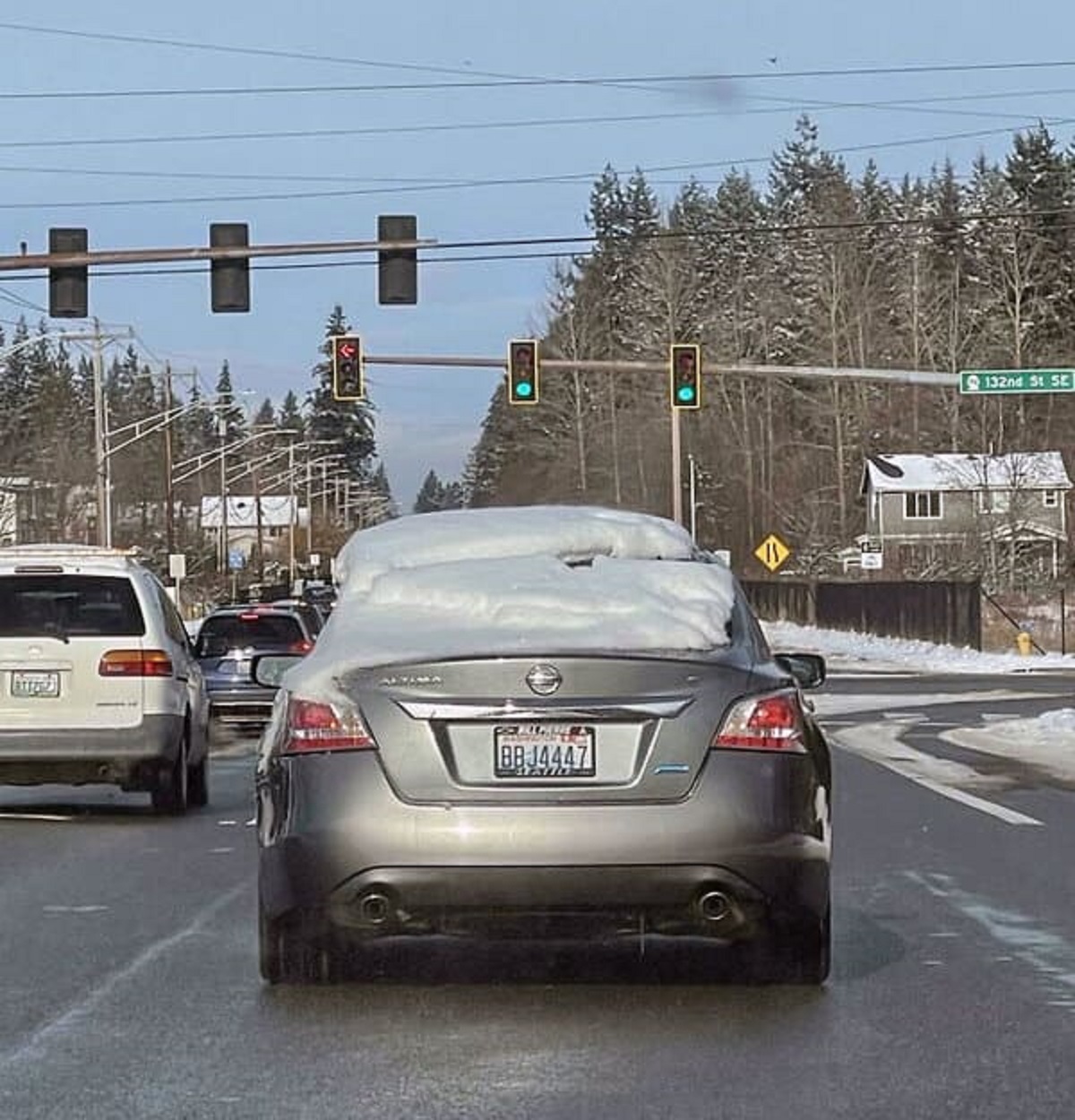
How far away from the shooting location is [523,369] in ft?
119

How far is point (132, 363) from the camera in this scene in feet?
636

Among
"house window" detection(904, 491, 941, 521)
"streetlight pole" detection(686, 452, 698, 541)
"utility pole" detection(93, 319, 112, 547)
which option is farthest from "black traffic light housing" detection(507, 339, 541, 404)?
"house window" detection(904, 491, 941, 521)

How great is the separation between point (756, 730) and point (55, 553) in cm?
907

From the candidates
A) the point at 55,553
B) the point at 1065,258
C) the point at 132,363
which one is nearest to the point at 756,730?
the point at 55,553

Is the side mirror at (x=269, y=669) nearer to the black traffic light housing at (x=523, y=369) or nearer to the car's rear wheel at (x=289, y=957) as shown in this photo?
the car's rear wheel at (x=289, y=957)

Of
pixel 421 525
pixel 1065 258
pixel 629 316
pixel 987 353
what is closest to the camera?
pixel 421 525

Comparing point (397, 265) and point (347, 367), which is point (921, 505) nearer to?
point (347, 367)

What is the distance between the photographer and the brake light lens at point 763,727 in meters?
8.30

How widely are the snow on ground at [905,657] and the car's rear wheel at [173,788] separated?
33813mm

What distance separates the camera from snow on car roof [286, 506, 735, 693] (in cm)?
843

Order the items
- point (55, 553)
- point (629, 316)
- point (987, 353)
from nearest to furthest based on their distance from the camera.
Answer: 1. point (55, 553)
2. point (987, 353)
3. point (629, 316)

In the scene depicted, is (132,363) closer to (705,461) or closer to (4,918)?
(705,461)

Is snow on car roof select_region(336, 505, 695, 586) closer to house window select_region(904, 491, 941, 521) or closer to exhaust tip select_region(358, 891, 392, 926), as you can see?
exhaust tip select_region(358, 891, 392, 926)

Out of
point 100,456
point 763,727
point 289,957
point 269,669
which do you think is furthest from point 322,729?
point 100,456
